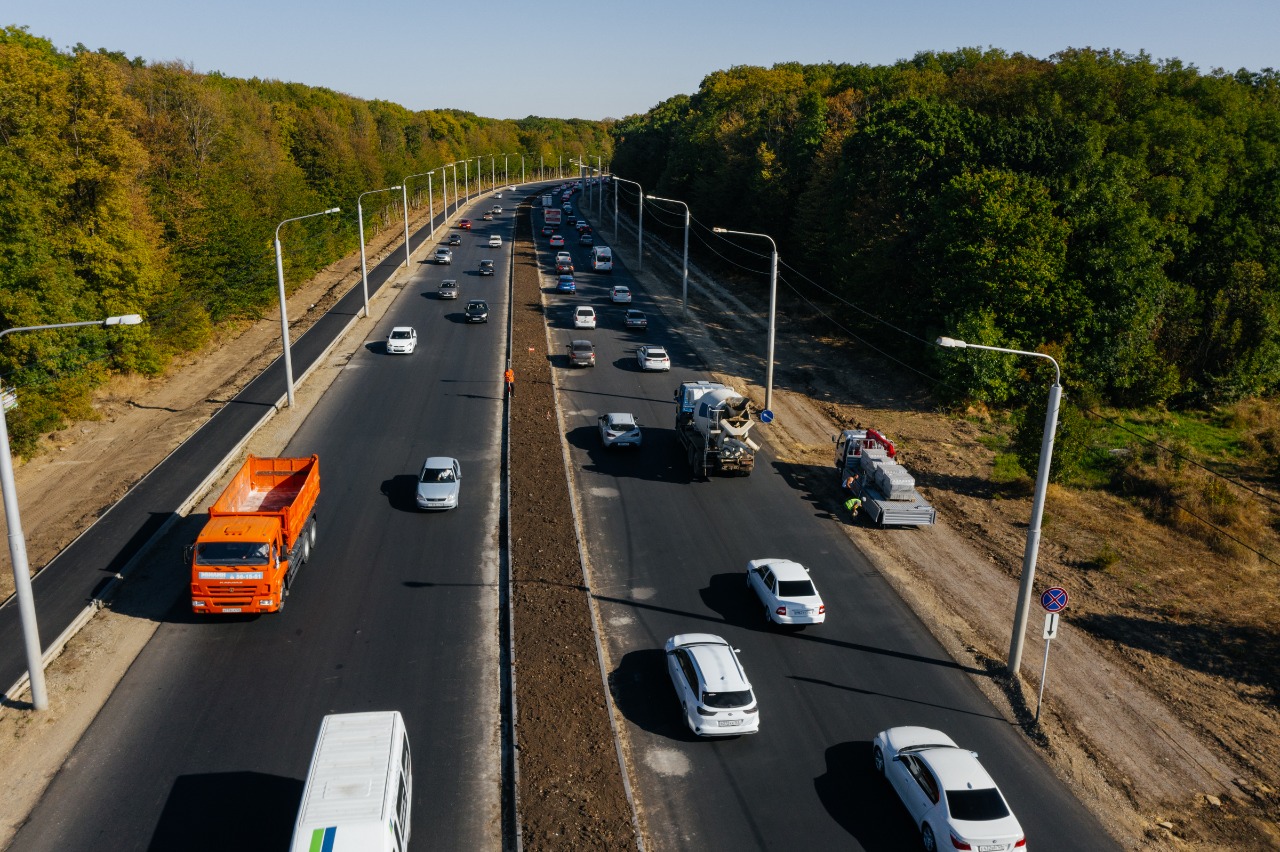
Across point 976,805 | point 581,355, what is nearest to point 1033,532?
point 976,805

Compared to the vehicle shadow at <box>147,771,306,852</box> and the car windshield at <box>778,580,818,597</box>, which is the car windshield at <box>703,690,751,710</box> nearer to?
the car windshield at <box>778,580,818,597</box>

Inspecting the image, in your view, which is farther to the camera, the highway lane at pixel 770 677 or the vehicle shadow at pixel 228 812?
the highway lane at pixel 770 677

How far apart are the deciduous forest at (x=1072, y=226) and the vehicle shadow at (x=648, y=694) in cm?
2855

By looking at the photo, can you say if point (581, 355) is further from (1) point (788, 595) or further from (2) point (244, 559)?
(2) point (244, 559)

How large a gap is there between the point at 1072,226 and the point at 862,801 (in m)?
39.1

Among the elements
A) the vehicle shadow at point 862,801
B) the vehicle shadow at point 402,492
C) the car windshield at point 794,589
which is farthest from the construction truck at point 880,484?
the vehicle shadow at point 402,492

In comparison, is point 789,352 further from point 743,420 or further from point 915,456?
point 743,420

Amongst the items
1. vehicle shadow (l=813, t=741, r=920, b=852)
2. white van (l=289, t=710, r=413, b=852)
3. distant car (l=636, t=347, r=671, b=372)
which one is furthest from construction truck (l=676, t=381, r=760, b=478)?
white van (l=289, t=710, r=413, b=852)

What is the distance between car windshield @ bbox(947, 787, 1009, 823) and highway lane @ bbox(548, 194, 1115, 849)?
1.43 metres

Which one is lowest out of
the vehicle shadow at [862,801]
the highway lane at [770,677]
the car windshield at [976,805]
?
the vehicle shadow at [862,801]

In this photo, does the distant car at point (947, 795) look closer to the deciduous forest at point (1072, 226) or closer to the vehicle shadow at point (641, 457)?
the vehicle shadow at point (641, 457)

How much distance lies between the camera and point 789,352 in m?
56.8

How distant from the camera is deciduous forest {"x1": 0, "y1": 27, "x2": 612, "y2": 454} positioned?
131 feet

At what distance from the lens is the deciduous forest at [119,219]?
131 ft
